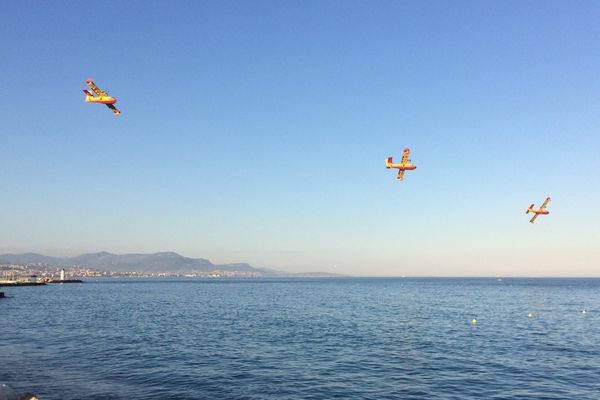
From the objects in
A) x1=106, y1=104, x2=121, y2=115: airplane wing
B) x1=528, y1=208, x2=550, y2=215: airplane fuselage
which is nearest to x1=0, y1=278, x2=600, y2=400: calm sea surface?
x1=528, y1=208, x2=550, y2=215: airplane fuselage

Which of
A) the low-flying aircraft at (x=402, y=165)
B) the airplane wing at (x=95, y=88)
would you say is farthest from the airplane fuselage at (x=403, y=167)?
the airplane wing at (x=95, y=88)

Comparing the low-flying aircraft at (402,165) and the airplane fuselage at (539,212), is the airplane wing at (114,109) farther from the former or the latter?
the airplane fuselage at (539,212)

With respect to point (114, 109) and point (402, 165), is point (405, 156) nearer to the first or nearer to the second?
point (402, 165)

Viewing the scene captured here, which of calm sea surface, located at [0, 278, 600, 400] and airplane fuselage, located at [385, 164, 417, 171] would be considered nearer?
calm sea surface, located at [0, 278, 600, 400]

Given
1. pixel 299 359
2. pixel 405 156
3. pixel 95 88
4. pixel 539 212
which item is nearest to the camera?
pixel 299 359

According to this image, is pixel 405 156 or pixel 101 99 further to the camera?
pixel 405 156

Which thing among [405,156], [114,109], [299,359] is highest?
[114,109]

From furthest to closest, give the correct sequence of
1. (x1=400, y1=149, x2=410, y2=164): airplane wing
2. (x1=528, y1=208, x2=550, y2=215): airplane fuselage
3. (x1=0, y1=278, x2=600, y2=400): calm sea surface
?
(x1=528, y1=208, x2=550, y2=215): airplane fuselage → (x1=400, y1=149, x2=410, y2=164): airplane wing → (x1=0, y1=278, x2=600, y2=400): calm sea surface

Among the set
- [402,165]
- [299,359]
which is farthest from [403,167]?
[299,359]

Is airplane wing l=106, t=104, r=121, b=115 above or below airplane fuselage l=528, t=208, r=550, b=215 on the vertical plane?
above

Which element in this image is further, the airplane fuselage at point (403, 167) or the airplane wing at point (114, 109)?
the airplane fuselage at point (403, 167)

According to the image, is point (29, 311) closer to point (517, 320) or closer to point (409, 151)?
point (409, 151)

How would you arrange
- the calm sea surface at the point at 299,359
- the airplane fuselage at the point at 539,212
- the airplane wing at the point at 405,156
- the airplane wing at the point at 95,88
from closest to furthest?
the calm sea surface at the point at 299,359 < the airplane wing at the point at 95,88 < the airplane wing at the point at 405,156 < the airplane fuselage at the point at 539,212

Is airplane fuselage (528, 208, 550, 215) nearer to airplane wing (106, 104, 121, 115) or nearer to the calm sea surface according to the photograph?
the calm sea surface
